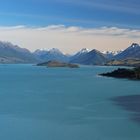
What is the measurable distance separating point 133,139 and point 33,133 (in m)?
7.70

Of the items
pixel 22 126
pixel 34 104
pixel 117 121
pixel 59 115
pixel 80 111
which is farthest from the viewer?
pixel 34 104

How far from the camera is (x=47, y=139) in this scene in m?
26.4

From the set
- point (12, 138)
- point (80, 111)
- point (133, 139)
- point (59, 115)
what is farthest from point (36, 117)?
point (133, 139)

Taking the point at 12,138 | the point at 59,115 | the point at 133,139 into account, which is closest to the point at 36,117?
the point at 59,115

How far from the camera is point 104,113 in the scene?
37656 mm

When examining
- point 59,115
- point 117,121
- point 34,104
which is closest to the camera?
point 117,121

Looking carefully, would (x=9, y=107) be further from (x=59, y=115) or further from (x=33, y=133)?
(x=33, y=133)

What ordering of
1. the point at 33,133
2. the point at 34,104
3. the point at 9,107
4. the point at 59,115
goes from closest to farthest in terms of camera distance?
1. the point at 33,133
2. the point at 59,115
3. the point at 9,107
4. the point at 34,104

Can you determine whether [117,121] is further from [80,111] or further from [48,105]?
[48,105]

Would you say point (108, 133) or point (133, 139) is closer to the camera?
point (133, 139)

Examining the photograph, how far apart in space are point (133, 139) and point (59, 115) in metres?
11.6

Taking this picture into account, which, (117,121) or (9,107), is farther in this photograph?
(9,107)

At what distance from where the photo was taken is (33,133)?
28.3m

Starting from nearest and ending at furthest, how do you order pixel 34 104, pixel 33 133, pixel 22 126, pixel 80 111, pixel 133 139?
1. pixel 133 139
2. pixel 33 133
3. pixel 22 126
4. pixel 80 111
5. pixel 34 104
